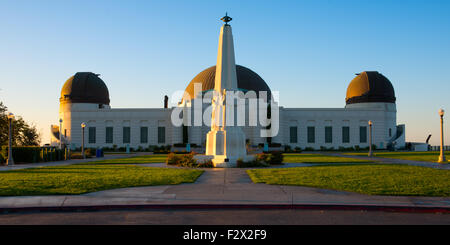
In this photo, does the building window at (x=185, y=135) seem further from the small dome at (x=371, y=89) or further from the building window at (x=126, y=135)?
the small dome at (x=371, y=89)

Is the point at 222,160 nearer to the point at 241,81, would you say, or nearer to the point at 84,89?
the point at 241,81

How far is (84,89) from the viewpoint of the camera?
2160 inches

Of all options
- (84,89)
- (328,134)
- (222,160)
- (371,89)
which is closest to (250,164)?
(222,160)

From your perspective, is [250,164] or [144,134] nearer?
[250,164]


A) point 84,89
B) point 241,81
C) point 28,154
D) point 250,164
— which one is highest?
point 241,81

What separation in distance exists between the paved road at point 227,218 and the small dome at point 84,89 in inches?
2009

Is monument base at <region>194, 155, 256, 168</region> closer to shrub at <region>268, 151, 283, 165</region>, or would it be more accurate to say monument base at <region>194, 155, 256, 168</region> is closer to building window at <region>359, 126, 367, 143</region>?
shrub at <region>268, 151, 283, 165</region>

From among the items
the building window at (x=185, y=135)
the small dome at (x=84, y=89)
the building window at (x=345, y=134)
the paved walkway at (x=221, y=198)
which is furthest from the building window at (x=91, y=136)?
the paved walkway at (x=221, y=198)

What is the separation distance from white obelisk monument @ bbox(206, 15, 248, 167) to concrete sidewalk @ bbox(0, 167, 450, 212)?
1004 cm

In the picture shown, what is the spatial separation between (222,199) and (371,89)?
175 feet

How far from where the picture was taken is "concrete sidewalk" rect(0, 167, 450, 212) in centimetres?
797

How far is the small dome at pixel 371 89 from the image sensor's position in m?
55.2

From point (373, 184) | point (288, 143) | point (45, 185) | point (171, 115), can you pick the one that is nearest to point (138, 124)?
point (171, 115)

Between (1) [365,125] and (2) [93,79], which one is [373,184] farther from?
(2) [93,79]
